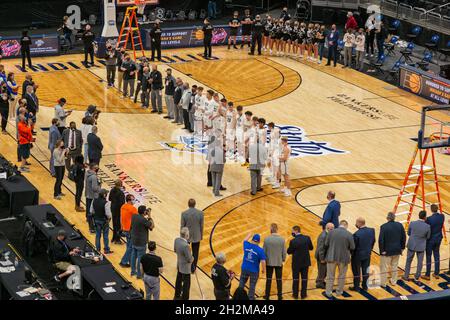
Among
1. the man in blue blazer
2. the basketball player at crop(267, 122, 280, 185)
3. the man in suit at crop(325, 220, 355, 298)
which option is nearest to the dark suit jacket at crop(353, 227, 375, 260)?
the man in suit at crop(325, 220, 355, 298)

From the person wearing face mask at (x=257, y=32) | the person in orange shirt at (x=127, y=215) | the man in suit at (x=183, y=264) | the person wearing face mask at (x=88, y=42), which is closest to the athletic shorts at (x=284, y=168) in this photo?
the person in orange shirt at (x=127, y=215)

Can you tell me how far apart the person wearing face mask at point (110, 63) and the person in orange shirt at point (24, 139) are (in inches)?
328

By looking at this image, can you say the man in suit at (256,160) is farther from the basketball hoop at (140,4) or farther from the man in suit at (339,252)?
the basketball hoop at (140,4)

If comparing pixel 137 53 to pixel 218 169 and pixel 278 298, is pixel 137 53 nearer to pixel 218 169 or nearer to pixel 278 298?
pixel 218 169

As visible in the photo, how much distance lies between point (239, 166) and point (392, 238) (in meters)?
8.97

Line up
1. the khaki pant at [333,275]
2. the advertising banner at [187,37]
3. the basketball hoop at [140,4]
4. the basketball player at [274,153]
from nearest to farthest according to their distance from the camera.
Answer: the khaki pant at [333,275]
the basketball player at [274,153]
the basketball hoop at [140,4]
the advertising banner at [187,37]

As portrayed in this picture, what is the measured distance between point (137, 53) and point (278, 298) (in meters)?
24.5

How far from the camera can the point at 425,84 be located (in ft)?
127

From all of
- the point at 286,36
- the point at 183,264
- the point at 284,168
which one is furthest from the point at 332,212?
the point at 286,36

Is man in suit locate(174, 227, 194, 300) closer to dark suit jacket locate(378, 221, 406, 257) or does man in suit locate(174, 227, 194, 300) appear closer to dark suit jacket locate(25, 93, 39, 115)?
dark suit jacket locate(378, 221, 406, 257)

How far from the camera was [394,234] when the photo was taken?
2247cm

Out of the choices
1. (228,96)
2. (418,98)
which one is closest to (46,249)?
(228,96)

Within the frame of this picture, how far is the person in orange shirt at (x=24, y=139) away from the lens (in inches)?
1135

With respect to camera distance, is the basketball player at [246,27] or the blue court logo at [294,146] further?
the basketball player at [246,27]
